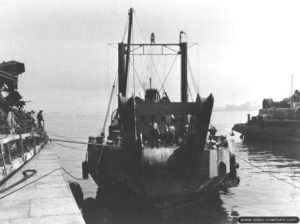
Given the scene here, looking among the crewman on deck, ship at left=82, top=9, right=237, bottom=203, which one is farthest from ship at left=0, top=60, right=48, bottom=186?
the crewman on deck

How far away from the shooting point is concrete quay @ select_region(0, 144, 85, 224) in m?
7.23

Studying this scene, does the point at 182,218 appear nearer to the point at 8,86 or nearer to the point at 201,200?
the point at 201,200

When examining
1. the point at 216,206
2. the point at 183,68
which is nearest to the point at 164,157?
the point at 216,206

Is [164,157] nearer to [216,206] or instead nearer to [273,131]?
[216,206]

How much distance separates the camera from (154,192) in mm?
14102

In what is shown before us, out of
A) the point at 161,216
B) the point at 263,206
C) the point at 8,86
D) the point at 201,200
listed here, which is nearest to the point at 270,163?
the point at 263,206

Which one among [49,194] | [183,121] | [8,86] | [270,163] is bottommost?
[270,163]

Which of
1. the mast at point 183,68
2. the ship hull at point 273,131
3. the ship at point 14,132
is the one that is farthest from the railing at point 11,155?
the ship hull at point 273,131

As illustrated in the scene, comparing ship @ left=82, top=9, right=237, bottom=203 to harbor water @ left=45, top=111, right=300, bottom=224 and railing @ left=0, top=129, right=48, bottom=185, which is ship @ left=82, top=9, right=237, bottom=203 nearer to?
harbor water @ left=45, top=111, right=300, bottom=224

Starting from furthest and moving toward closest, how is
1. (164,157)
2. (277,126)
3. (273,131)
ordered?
(277,126)
(273,131)
(164,157)

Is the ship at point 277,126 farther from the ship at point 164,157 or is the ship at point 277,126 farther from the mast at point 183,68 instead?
the ship at point 164,157

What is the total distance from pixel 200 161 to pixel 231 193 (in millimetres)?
7412

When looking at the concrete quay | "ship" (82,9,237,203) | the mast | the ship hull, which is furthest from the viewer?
the ship hull

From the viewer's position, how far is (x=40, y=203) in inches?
335
